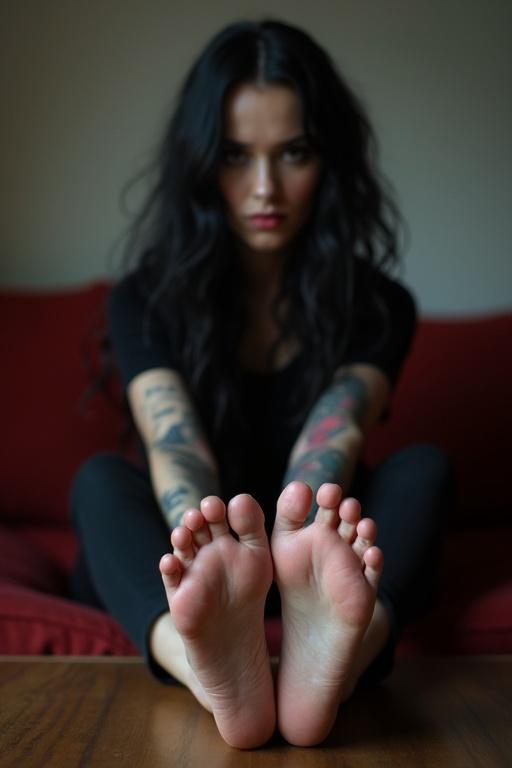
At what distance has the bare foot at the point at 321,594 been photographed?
0.79 metres

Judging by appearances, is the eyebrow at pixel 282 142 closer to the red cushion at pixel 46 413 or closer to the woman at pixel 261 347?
the woman at pixel 261 347

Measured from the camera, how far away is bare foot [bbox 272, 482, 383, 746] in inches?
31.0

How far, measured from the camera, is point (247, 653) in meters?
0.81

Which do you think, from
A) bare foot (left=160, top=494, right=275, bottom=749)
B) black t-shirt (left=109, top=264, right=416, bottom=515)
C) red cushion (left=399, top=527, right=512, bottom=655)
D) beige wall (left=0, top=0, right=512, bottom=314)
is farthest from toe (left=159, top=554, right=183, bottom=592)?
beige wall (left=0, top=0, right=512, bottom=314)

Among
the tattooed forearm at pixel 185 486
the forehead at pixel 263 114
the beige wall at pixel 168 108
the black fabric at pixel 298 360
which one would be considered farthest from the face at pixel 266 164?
the beige wall at pixel 168 108

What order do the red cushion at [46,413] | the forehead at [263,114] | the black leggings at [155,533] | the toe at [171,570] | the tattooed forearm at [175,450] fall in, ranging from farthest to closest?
the red cushion at [46,413] < the forehead at [263,114] < the tattooed forearm at [175,450] < the black leggings at [155,533] < the toe at [171,570]

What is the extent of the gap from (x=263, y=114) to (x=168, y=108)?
91cm

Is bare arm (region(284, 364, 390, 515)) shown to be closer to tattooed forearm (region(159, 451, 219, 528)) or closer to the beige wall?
tattooed forearm (region(159, 451, 219, 528))

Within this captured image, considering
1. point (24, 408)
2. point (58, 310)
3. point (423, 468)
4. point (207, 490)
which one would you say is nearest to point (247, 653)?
point (207, 490)

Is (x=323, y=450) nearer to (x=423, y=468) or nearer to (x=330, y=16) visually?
(x=423, y=468)

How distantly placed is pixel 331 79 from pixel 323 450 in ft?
1.74

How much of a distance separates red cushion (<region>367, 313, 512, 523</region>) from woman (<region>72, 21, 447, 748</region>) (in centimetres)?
39

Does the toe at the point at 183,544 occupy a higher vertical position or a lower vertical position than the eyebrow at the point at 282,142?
lower

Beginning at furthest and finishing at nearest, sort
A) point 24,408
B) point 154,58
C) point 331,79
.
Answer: point 154,58, point 24,408, point 331,79
